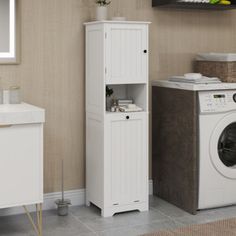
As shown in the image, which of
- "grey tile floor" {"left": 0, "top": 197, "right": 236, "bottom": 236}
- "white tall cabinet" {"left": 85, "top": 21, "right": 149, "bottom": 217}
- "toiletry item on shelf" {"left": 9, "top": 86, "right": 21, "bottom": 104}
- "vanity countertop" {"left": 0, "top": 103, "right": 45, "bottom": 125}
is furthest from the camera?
"white tall cabinet" {"left": 85, "top": 21, "right": 149, "bottom": 217}

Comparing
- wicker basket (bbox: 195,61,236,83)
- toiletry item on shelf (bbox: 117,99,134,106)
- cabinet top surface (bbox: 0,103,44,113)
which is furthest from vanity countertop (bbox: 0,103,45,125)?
wicker basket (bbox: 195,61,236,83)

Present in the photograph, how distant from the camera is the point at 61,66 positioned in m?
4.00

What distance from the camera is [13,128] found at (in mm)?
3215

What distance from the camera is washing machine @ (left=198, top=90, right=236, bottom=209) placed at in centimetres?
391

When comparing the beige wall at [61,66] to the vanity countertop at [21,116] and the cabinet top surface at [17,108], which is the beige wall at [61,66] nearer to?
the cabinet top surface at [17,108]

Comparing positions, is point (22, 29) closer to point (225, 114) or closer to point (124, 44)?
point (124, 44)

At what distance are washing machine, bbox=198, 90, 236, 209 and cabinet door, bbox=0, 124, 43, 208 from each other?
1303mm

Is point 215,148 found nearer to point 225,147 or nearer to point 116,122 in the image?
A: point 225,147

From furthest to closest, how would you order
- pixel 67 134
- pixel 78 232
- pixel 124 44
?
pixel 67 134
pixel 124 44
pixel 78 232

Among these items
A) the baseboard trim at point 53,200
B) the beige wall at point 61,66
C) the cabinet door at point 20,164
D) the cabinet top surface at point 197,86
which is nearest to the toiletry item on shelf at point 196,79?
the cabinet top surface at point 197,86

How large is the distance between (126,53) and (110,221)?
1.26 m

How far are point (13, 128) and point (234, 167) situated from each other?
1.90 metres

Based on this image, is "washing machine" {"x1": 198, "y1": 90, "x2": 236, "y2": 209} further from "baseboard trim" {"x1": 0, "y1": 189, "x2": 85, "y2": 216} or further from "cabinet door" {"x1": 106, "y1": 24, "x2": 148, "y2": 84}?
"baseboard trim" {"x1": 0, "y1": 189, "x2": 85, "y2": 216}

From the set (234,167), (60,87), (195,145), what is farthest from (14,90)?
(234,167)
